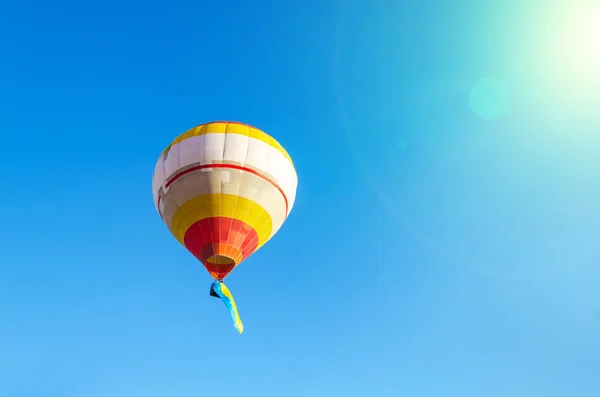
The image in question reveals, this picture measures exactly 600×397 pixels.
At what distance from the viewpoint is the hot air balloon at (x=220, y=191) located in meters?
14.7

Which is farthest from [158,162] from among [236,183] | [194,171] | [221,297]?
[221,297]

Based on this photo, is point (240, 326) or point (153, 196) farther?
point (153, 196)

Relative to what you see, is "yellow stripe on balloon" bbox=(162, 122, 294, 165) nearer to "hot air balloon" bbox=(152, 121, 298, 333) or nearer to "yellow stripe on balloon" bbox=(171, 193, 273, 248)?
"hot air balloon" bbox=(152, 121, 298, 333)

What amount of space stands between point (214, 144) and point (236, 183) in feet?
5.80

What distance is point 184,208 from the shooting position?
15.1 m

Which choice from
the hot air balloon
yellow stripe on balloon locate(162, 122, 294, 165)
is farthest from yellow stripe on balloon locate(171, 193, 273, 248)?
yellow stripe on balloon locate(162, 122, 294, 165)

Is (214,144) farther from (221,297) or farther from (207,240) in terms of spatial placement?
(221,297)

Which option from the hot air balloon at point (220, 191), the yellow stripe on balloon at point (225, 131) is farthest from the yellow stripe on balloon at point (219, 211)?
the yellow stripe on balloon at point (225, 131)

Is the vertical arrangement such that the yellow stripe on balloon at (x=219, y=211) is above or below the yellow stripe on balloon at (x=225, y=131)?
below

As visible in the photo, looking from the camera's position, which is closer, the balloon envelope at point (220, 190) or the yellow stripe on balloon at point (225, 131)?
the balloon envelope at point (220, 190)

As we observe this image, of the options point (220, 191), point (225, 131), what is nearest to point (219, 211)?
point (220, 191)

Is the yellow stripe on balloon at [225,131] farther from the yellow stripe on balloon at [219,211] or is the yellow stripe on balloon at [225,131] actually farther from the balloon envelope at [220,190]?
the yellow stripe on balloon at [219,211]

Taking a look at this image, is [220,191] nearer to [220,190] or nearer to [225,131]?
[220,190]

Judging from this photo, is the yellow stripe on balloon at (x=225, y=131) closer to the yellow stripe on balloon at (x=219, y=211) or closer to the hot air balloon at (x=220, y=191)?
the hot air balloon at (x=220, y=191)
